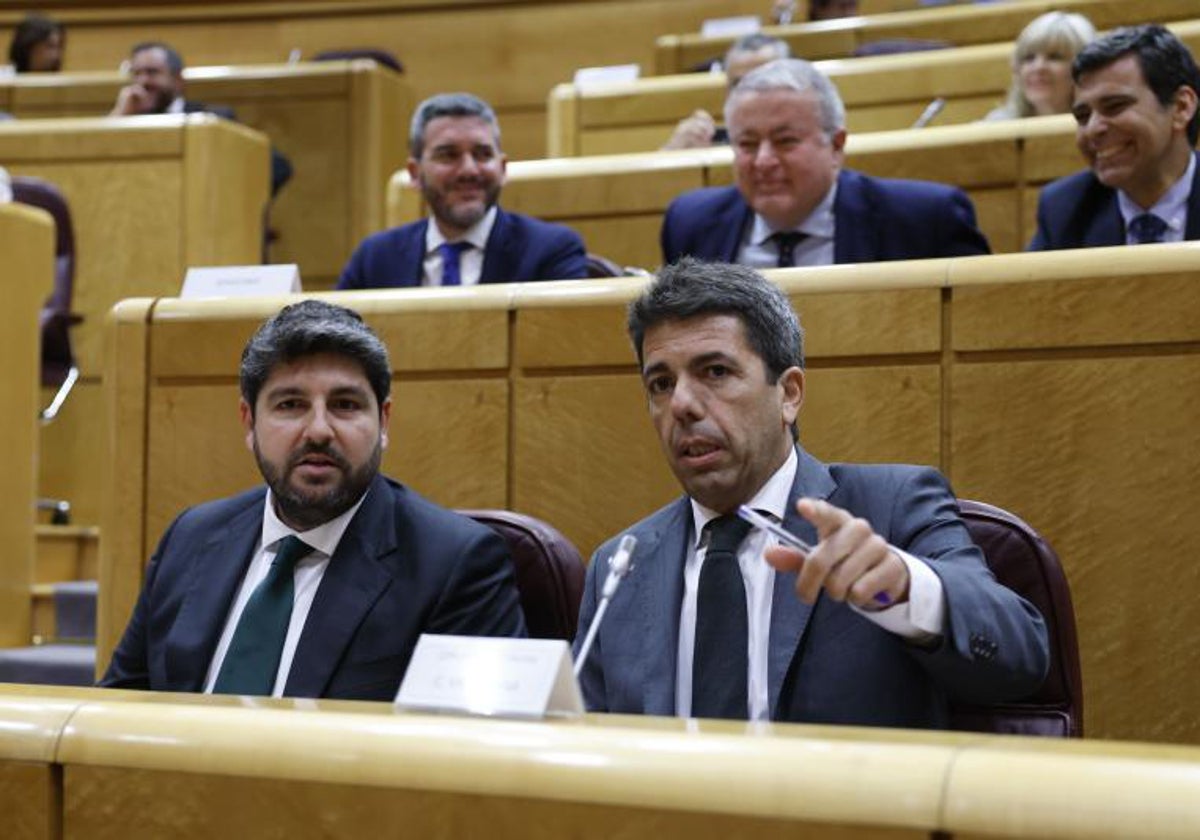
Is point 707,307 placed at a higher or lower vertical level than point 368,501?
higher

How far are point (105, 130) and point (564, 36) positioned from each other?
6.26ft

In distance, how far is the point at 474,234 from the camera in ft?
8.63

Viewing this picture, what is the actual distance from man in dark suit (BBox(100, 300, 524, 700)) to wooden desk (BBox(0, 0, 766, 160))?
3.48 meters

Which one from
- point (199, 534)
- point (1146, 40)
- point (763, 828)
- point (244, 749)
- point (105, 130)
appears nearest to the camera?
point (763, 828)

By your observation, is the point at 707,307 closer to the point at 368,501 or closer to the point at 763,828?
the point at 368,501

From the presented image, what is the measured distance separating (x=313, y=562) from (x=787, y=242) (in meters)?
1.03

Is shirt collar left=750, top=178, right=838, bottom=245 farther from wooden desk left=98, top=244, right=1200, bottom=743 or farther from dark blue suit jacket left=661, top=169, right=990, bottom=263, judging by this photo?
wooden desk left=98, top=244, right=1200, bottom=743

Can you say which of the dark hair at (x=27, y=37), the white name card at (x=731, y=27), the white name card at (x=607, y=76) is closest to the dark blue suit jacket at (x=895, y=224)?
the white name card at (x=607, y=76)

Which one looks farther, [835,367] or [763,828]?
[835,367]

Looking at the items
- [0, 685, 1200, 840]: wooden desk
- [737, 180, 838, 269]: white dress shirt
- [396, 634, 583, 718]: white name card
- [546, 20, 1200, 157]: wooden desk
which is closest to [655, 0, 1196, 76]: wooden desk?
Answer: [546, 20, 1200, 157]: wooden desk

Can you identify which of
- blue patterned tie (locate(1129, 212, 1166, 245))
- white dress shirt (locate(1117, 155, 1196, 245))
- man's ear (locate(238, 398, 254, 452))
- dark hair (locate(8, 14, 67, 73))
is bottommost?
man's ear (locate(238, 398, 254, 452))

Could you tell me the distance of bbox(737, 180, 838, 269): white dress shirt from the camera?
2.33 m

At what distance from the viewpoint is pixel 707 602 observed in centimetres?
128

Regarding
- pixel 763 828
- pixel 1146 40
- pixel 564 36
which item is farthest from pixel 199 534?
pixel 564 36
